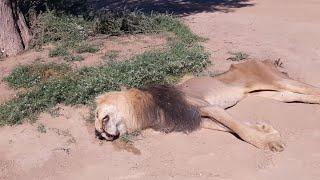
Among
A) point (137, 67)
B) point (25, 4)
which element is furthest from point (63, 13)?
point (137, 67)

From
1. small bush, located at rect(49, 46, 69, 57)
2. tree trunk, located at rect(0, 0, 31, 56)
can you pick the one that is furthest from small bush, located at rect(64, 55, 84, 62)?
tree trunk, located at rect(0, 0, 31, 56)

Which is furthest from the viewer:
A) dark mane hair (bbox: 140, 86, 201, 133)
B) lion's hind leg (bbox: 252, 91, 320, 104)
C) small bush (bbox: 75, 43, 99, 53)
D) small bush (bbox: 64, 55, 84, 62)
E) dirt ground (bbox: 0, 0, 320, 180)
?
small bush (bbox: 75, 43, 99, 53)

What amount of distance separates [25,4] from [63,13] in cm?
62

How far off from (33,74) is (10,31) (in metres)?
1.32

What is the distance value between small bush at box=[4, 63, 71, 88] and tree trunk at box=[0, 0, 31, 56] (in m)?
0.91

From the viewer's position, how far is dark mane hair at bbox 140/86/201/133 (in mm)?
5570

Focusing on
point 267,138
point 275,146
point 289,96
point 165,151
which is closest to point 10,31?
point 165,151

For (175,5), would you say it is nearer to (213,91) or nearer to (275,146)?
(213,91)

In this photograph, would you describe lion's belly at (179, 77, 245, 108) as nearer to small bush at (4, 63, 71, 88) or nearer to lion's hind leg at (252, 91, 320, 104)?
lion's hind leg at (252, 91, 320, 104)

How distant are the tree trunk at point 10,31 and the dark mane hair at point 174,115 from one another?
10.7 ft

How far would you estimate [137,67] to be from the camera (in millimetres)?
7004

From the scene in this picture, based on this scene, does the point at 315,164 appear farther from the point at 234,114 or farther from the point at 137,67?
the point at 137,67

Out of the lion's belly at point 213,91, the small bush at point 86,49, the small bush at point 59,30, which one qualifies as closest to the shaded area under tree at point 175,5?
the small bush at point 59,30

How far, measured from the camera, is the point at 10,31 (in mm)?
8219
